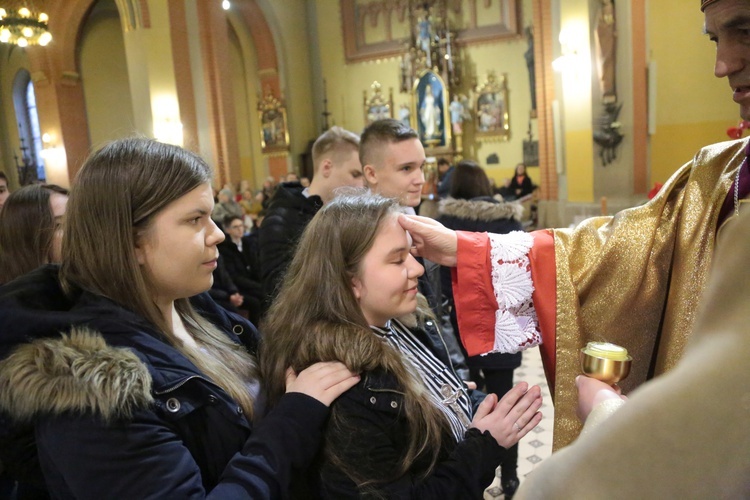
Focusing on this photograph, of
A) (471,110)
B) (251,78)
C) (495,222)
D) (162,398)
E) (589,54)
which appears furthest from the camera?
(251,78)

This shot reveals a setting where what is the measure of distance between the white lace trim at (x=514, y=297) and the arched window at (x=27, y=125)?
15.4 metres

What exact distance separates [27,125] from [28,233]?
15.1 m

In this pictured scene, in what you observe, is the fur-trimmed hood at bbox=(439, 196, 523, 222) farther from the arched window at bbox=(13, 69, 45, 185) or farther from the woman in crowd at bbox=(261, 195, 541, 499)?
the arched window at bbox=(13, 69, 45, 185)

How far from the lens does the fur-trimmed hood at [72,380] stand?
0.97 metres

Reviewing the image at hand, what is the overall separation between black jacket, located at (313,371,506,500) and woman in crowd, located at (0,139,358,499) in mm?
60

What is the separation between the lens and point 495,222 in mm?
3260

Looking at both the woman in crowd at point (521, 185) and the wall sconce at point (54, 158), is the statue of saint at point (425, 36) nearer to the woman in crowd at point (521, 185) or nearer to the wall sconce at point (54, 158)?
the woman in crowd at point (521, 185)

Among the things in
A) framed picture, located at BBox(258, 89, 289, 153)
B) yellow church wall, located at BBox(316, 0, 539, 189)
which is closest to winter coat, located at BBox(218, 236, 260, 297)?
yellow church wall, located at BBox(316, 0, 539, 189)

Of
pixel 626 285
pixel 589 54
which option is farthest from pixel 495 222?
pixel 589 54

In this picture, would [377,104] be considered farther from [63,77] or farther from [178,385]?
[178,385]

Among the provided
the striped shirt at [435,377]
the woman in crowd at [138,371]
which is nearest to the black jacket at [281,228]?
the striped shirt at [435,377]

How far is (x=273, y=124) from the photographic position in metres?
14.1

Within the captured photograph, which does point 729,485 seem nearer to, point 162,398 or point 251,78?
point 162,398

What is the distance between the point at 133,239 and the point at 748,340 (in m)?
1.17
